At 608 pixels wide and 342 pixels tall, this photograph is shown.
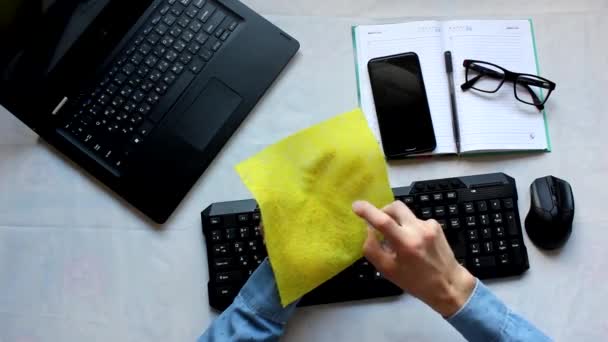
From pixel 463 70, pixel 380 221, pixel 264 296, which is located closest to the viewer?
pixel 380 221

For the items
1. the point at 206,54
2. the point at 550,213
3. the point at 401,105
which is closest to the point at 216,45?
the point at 206,54

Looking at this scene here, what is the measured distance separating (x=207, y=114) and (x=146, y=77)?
0.09 metres

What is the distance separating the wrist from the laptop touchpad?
1.07 ft

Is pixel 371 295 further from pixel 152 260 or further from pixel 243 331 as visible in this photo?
pixel 152 260

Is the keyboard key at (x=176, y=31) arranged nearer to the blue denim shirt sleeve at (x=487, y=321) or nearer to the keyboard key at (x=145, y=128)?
the keyboard key at (x=145, y=128)

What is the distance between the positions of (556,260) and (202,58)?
0.49m

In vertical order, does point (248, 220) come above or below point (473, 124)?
below

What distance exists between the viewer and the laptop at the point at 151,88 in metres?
0.69

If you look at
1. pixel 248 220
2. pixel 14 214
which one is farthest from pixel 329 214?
pixel 14 214

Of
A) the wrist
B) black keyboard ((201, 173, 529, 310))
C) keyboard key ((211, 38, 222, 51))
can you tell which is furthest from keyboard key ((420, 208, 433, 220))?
keyboard key ((211, 38, 222, 51))

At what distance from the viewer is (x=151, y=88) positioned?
725 millimetres

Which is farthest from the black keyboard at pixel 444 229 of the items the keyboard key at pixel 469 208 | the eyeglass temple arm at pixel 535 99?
the eyeglass temple arm at pixel 535 99

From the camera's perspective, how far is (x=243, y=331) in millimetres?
648

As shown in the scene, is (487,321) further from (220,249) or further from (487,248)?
(220,249)
